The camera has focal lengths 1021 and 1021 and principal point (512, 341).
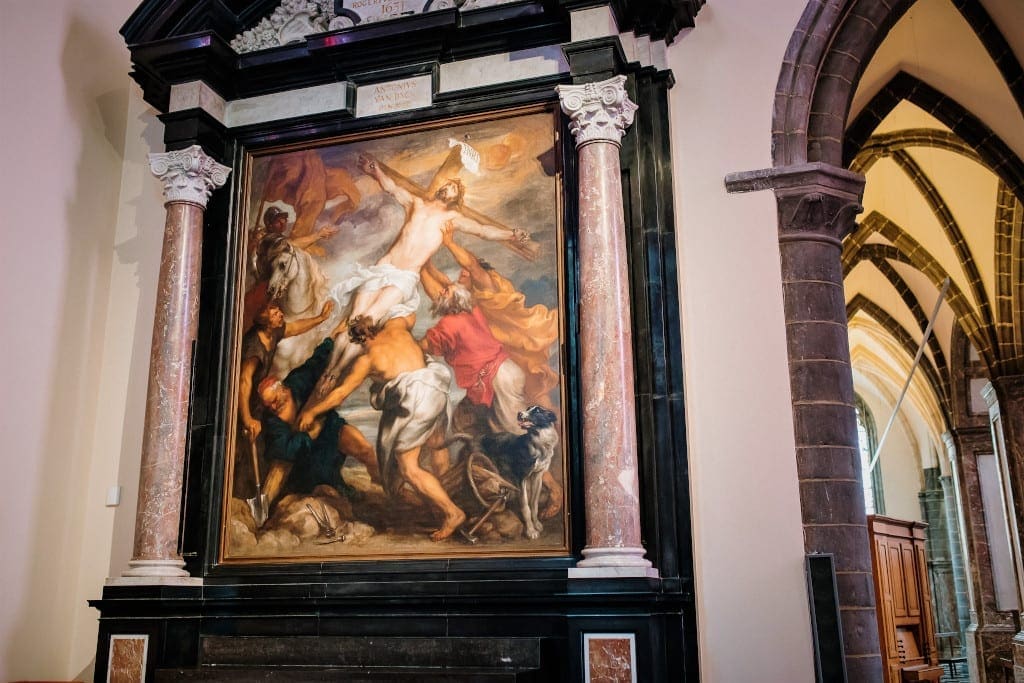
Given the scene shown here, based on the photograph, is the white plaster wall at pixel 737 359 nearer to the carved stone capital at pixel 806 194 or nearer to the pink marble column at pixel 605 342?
the carved stone capital at pixel 806 194

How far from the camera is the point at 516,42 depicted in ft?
23.1

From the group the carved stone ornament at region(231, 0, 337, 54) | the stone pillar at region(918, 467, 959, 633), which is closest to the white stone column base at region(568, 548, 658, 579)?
the carved stone ornament at region(231, 0, 337, 54)

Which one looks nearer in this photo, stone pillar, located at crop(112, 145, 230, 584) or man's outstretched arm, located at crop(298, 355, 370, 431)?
stone pillar, located at crop(112, 145, 230, 584)

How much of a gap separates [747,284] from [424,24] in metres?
2.82

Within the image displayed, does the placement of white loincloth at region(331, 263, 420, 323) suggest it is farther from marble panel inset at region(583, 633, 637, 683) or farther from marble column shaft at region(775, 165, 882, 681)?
marble panel inset at region(583, 633, 637, 683)

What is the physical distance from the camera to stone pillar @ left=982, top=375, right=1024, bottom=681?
12.2m

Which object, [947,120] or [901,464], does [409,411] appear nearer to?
[947,120]

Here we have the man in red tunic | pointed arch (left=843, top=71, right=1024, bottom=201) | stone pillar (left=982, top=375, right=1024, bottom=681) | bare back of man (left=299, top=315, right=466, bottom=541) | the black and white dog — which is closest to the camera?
the black and white dog

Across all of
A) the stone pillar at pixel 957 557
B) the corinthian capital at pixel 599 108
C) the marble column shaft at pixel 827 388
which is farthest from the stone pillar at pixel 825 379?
the stone pillar at pixel 957 557

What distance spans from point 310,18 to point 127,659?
4.65 meters

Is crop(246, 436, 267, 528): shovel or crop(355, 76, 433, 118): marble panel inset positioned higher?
crop(355, 76, 433, 118): marble panel inset

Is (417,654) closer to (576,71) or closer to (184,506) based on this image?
(184,506)

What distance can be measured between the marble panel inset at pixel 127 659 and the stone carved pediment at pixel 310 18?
4.22 meters

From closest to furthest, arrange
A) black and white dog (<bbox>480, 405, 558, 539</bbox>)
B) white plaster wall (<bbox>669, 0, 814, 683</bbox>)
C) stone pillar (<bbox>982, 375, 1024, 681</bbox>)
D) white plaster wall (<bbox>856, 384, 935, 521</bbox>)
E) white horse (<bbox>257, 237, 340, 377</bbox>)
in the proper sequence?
white plaster wall (<bbox>669, 0, 814, 683</bbox>) < black and white dog (<bbox>480, 405, 558, 539</bbox>) < white horse (<bbox>257, 237, 340, 377</bbox>) < stone pillar (<bbox>982, 375, 1024, 681</bbox>) < white plaster wall (<bbox>856, 384, 935, 521</bbox>)
